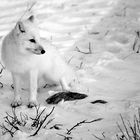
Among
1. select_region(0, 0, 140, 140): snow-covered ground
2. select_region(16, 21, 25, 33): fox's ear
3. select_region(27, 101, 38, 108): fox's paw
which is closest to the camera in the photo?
select_region(0, 0, 140, 140): snow-covered ground

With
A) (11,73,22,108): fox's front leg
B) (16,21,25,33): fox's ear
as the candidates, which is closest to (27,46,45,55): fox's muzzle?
(16,21,25,33): fox's ear

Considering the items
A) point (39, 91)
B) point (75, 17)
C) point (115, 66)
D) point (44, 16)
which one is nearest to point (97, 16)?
point (75, 17)

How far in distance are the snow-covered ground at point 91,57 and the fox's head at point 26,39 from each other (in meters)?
0.70

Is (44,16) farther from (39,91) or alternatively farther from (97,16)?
(39,91)

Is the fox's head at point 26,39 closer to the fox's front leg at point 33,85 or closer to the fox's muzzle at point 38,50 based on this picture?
the fox's muzzle at point 38,50

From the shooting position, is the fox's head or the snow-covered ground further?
the fox's head

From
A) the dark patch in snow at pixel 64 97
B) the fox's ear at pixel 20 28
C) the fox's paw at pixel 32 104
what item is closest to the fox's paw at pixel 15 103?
the fox's paw at pixel 32 104

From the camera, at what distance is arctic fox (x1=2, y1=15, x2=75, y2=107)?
13.8ft

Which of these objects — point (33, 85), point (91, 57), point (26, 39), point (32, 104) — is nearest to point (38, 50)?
point (26, 39)

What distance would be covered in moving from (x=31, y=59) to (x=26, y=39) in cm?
30

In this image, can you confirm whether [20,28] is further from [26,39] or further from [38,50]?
[38,50]

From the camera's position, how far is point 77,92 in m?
4.70

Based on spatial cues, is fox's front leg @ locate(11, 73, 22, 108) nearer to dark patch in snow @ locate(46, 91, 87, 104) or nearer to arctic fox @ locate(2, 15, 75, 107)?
arctic fox @ locate(2, 15, 75, 107)

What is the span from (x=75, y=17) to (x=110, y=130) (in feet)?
13.1
